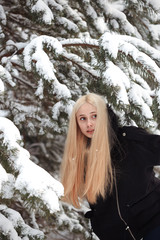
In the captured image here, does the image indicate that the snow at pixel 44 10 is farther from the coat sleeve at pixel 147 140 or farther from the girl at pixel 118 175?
the coat sleeve at pixel 147 140

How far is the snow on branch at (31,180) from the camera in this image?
51.1 inches

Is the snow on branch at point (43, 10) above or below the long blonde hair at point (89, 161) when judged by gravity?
above

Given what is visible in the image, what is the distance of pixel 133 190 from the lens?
8.01ft

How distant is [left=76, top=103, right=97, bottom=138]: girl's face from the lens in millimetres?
2547

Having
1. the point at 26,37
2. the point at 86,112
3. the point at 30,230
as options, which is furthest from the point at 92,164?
the point at 26,37

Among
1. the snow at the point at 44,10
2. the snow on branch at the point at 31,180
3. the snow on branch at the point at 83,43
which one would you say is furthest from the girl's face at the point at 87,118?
the snow on branch at the point at 31,180

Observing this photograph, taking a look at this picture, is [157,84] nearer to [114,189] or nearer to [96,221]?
[114,189]

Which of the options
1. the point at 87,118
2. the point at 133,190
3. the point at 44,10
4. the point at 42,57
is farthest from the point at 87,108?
the point at 44,10

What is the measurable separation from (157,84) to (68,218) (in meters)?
2.24

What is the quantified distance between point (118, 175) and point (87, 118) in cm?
54

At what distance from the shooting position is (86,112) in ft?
8.38

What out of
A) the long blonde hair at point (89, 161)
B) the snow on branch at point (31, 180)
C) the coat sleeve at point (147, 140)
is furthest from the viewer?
the long blonde hair at point (89, 161)

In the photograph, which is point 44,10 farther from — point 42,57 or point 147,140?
point 147,140

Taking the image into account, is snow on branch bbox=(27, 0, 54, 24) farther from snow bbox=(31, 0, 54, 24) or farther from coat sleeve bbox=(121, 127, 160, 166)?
coat sleeve bbox=(121, 127, 160, 166)
